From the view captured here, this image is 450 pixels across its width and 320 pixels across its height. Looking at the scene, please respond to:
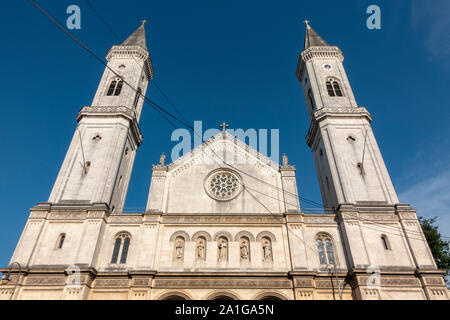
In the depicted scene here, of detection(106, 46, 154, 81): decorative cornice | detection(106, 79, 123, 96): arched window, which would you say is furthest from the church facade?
detection(106, 46, 154, 81): decorative cornice

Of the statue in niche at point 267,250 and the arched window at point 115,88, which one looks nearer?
the statue in niche at point 267,250

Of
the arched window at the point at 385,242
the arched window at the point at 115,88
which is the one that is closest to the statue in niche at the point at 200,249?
the arched window at the point at 385,242

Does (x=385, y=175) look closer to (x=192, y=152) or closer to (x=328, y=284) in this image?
(x=328, y=284)

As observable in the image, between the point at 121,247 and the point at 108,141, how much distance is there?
9.78 meters

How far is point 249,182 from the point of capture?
86.1ft

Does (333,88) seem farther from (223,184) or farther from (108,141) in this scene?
(108,141)

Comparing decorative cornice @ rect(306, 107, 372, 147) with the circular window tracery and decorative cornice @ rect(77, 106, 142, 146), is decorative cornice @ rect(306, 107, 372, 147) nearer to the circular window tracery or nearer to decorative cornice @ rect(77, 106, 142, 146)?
the circular window tracery

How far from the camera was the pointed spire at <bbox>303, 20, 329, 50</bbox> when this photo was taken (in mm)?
36062

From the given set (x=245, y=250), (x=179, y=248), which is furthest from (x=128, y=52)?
(x=245, y=250)

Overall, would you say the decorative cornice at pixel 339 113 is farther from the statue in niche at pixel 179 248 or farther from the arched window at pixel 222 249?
the statue in niche at pixel 179 248

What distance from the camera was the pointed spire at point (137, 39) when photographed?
35875mm

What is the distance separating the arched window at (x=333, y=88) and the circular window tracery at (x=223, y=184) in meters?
14.0

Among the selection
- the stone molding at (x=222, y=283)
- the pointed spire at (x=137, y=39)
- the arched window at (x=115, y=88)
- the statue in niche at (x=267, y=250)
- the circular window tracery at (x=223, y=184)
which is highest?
the pointed spire at (x=137, y=39)
